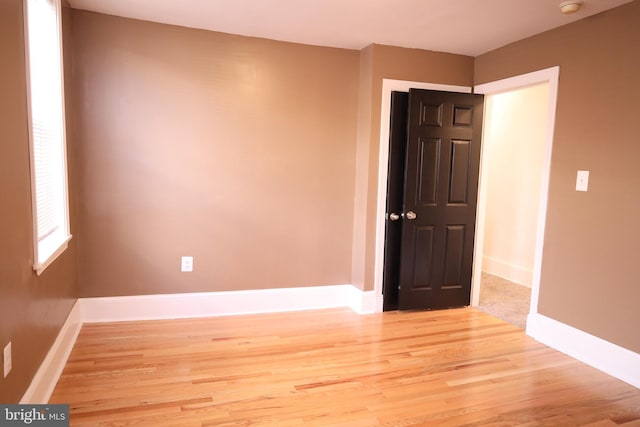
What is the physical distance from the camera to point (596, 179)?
2893 millimetres

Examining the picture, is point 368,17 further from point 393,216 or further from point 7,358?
point 7,358

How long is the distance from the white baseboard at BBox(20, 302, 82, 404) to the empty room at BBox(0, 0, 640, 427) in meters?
0.03

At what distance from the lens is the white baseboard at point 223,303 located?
3439mm

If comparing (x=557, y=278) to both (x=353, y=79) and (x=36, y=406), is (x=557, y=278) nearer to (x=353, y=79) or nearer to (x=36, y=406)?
(x=353, y=79)

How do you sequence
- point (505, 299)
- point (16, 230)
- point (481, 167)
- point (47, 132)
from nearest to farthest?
point (16, 230) → point (47, 132) → point (481, 167) → point (505, 299)

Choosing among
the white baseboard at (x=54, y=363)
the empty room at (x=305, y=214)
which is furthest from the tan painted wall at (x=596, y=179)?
the white baseboard at (x=54, y=363)

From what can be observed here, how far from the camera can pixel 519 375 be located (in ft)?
9.12

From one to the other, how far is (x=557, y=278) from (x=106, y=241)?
357 centimetres

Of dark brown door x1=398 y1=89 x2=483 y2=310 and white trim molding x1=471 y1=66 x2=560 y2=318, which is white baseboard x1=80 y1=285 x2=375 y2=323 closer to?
dark brown door x1=398 y1=89 x2=483 y2=310

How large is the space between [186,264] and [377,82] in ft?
7.57

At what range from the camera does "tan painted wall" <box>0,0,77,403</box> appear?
1742 mm

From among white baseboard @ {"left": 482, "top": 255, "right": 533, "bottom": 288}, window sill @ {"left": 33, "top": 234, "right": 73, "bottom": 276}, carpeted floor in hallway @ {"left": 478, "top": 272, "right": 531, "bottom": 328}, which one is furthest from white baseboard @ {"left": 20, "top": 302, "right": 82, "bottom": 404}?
white baseboard @ {"left": 482, "top": 255, "right": 533, "bottom": 288}

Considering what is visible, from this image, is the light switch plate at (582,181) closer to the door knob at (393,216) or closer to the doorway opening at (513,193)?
the door knob at (393,216)

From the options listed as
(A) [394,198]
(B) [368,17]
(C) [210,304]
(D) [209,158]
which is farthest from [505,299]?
(D) [209,158]
